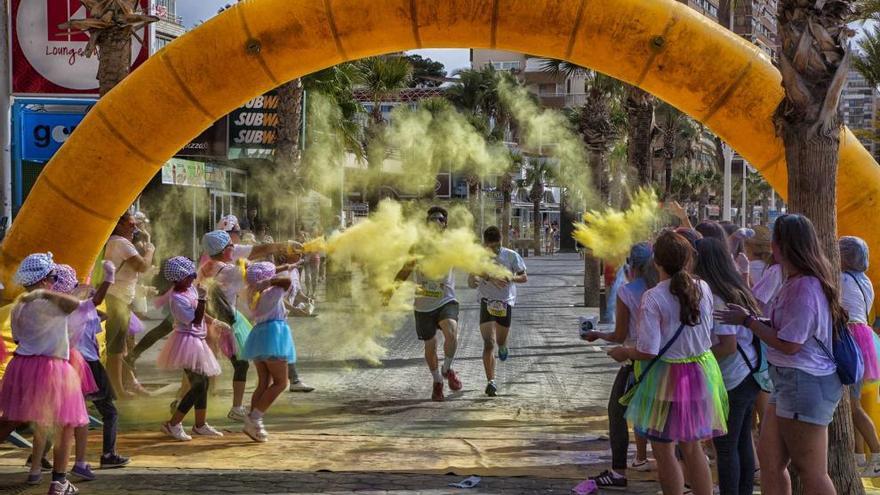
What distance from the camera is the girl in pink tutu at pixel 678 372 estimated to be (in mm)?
5559

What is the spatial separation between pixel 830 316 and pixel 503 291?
239 inches

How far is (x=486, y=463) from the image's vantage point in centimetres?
780

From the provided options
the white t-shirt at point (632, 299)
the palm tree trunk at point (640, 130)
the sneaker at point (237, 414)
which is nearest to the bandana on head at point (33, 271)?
the sneaker at point (237, 414)

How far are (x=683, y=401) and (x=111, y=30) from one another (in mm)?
8536

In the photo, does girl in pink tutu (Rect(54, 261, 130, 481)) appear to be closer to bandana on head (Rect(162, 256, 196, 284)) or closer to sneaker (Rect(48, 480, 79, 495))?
sneaker (Rect(48, 480, 79, 495))

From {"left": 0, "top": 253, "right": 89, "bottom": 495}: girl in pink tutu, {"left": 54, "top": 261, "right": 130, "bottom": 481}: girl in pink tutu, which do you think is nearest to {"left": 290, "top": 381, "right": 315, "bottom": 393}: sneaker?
{"left": 54, "top": 261, "right": 130, "bottom": 481}: girl in pink tutu

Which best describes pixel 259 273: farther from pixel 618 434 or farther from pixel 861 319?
pixel 861 319

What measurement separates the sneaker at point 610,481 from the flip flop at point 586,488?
94 millimetres

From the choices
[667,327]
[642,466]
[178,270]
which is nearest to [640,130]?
[642,466]

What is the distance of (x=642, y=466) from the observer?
7695 mm

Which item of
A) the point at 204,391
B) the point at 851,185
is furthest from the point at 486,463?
the point at 851,185

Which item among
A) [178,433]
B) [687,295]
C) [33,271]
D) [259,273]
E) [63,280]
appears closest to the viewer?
[687,295]

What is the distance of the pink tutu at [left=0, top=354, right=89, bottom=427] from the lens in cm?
658

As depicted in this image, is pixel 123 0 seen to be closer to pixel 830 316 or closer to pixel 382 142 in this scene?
pixel 830 316
